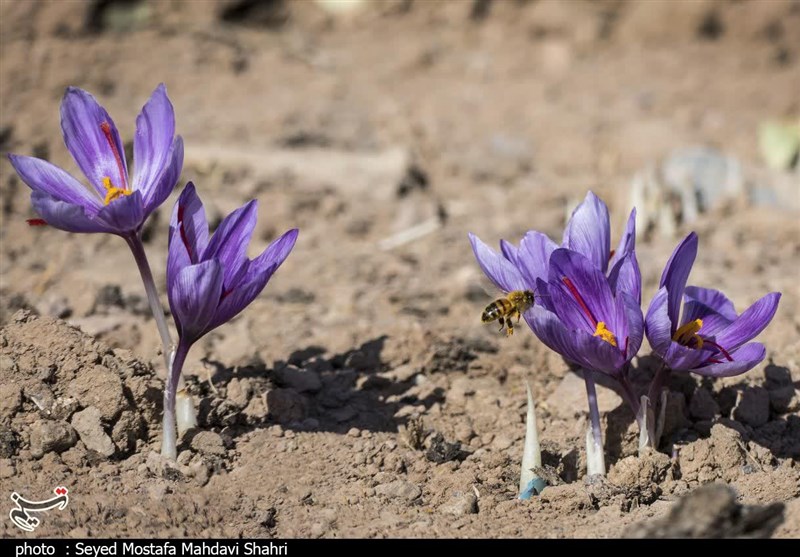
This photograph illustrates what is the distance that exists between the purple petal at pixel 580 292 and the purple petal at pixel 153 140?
41.1 inches

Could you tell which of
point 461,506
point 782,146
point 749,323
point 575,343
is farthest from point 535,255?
point 782,146

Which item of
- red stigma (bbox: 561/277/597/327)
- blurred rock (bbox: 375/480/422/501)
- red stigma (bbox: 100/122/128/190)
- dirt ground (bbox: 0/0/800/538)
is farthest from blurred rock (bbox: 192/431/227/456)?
red stigma (bbox: 561/277/597/327)

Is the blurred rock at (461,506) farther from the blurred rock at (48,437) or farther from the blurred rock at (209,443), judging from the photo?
the blurred rock at (48,437)

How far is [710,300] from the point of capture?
9.35 feet

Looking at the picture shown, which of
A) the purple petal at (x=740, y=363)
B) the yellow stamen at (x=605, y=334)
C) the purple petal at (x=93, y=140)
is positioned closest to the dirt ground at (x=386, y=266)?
the purple petal at (x=740, y=363)

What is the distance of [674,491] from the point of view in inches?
111

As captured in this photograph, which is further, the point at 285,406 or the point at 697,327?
the point at 285,406

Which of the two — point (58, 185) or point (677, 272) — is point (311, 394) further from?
point (677, 272)

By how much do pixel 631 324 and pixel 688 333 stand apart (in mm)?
255

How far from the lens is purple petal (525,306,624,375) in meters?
2.59

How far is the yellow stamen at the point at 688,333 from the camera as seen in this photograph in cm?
274

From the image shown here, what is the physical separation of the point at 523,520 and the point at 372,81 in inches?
194

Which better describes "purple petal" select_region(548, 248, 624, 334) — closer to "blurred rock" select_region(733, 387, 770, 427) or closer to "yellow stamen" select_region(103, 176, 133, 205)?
"blurred rock" select_region(733, 387, 770, 427)
